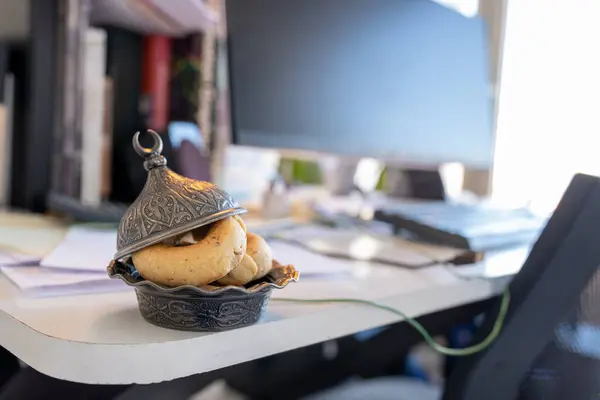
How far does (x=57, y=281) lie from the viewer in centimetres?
45

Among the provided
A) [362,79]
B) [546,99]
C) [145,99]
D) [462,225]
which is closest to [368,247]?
[462,225]

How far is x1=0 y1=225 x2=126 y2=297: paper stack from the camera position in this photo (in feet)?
1.44

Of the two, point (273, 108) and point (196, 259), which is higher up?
point (273, 108)

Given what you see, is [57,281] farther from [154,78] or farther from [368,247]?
[154,78]

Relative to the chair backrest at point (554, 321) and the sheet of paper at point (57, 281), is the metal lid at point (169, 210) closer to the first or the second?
the sheet of paper at point (57, 281)

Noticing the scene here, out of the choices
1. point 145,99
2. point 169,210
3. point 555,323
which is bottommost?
point 555,323

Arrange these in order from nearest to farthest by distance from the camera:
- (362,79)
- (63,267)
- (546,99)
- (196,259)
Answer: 1. (196,259)
2. (63,267)
3. (362,79)
4. (546,99)

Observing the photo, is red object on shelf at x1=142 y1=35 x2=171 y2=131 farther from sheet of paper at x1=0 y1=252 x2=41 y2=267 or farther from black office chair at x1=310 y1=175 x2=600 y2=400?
black office chair at x1=310 y1=175 x2=600 y2=400

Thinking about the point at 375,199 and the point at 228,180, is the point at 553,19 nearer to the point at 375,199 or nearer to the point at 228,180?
the point at 375,199

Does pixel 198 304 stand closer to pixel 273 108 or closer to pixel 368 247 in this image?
pixel 368 247

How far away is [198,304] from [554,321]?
0.36m

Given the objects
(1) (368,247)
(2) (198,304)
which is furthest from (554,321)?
(2) (198,304)

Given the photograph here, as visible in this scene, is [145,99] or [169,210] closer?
[169,210]

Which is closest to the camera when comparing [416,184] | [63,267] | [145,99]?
[63,267]
